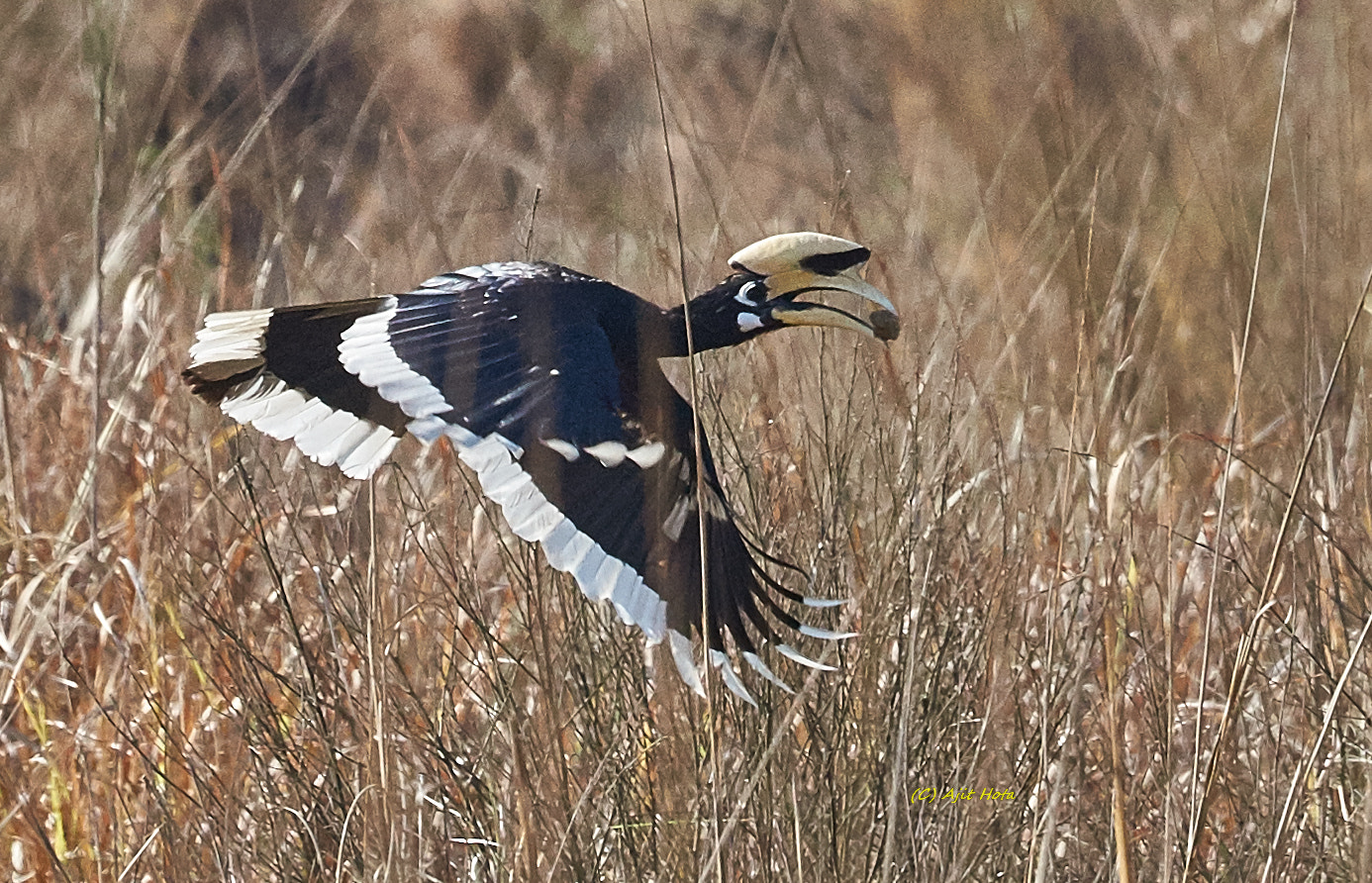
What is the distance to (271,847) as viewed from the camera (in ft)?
6.40

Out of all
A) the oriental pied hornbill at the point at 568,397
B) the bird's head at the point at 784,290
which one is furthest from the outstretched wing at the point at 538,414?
the bird's head at the point at 784,290

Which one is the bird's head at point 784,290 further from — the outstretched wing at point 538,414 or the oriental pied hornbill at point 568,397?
the outstretched wing at point 538,414

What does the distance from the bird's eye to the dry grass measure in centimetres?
9

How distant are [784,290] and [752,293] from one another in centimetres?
5

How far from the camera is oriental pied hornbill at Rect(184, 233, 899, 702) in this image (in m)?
1.69

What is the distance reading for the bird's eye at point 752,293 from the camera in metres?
2.19

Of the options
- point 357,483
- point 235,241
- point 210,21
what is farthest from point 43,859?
point 210,21

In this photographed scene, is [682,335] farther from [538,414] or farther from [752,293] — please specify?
[538,414]

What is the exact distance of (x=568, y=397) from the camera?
1832mm

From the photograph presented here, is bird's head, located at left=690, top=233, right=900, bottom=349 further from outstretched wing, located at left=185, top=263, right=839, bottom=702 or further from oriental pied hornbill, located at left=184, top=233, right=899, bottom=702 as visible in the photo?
outstretched wing, located at left=185, top=263, right=839, bottom=702

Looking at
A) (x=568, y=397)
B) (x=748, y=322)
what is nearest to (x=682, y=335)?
(x=748, y=322)

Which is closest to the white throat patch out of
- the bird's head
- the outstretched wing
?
the bird's head

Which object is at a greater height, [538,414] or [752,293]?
[752,293]

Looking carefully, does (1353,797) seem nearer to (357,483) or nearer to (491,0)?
(357,483)
